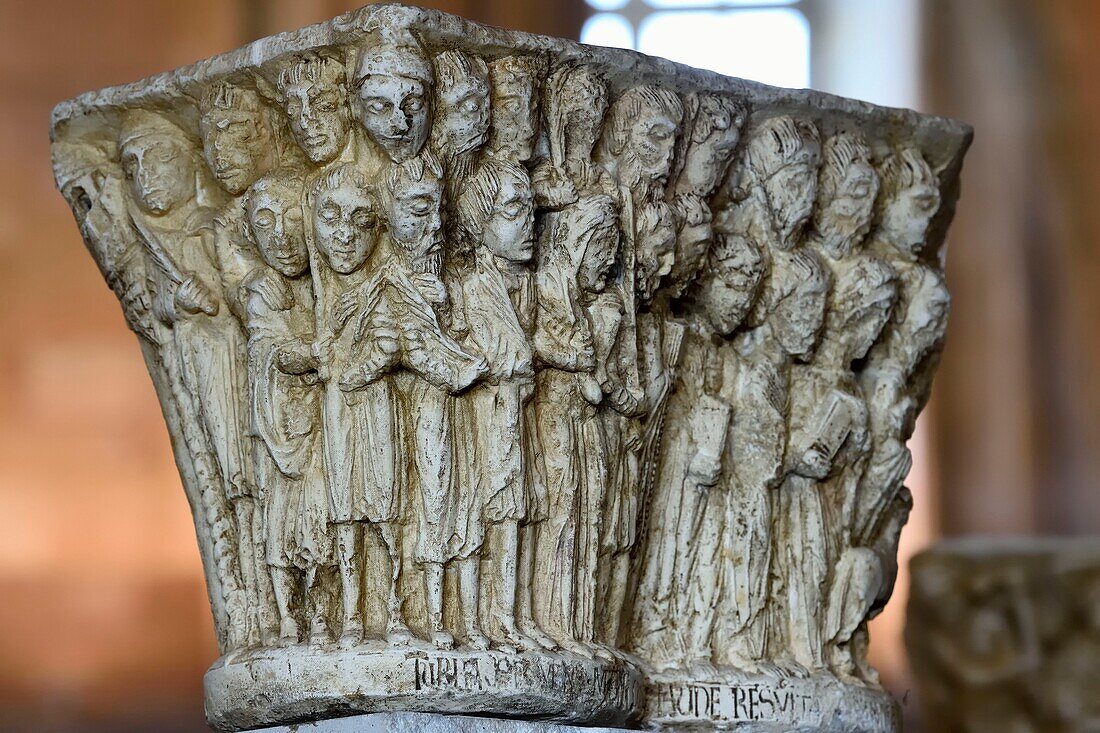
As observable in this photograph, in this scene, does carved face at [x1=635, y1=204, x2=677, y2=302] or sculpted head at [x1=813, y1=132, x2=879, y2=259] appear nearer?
carved face at [x1=635, y1=204, x2=677, y2=302]

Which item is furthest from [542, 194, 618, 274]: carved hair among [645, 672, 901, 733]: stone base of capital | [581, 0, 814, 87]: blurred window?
[581, 0, 814, 87]: blurred window

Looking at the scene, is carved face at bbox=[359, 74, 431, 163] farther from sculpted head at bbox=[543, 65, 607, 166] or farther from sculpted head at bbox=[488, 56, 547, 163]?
sculpted head at bbox=[543, 65, 607, 166]

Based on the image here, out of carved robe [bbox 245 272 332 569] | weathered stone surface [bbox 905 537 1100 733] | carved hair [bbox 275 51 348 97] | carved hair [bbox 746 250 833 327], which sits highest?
carved hair [bbox 275 51 348 97]

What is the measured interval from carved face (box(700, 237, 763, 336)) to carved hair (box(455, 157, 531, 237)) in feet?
1.61

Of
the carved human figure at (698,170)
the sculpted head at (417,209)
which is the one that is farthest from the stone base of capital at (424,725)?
the carved human figure at (698,170)

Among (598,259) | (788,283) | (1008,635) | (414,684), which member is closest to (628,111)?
(598,259)

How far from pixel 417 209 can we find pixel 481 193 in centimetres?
12

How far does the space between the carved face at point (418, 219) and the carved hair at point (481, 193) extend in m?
0.06

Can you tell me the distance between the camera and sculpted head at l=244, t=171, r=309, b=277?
3.54 m

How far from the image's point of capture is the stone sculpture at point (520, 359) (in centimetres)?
345

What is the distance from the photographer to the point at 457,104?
11.3 feet

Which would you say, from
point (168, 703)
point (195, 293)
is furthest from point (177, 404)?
point (168, 703)

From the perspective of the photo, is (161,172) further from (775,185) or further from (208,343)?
(775,185)

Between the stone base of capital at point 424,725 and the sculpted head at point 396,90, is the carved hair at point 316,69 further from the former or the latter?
the stone base of capital at point 424,725
